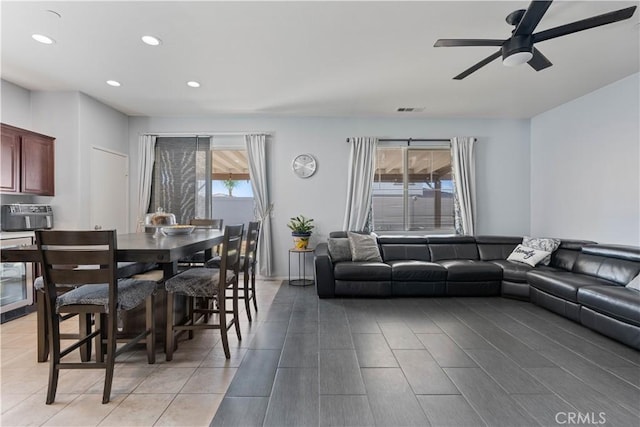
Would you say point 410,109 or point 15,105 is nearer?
point 15,105

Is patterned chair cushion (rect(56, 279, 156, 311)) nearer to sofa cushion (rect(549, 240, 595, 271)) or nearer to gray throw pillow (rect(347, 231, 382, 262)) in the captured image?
gray throw pillow (rect(347, 231, 382, 262))

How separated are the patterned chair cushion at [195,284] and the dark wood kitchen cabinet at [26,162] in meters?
2.59

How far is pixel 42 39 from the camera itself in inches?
108

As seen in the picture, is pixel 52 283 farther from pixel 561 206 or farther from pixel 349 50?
pixel 561 206

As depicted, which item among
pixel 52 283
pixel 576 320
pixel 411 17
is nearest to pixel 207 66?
pixel 411 17

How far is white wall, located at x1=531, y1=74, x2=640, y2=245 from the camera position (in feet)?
11.7

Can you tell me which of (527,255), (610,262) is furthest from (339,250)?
(610,262)

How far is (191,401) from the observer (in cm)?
184

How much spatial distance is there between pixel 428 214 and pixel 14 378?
5.21 metres

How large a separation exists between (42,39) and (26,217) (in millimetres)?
1948

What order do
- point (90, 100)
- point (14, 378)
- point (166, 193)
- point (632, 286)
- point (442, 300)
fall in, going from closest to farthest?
point (14, 378) < point (632, 286) < point (442, 300) < point (90, 100) < point (166, 193)

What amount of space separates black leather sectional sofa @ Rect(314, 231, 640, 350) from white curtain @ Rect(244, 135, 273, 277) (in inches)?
39.8

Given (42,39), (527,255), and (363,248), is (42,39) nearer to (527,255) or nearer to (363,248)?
(363,248)

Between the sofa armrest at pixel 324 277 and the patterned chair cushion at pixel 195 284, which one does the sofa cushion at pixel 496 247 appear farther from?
the patterned chair cushion at pixel 195 284
